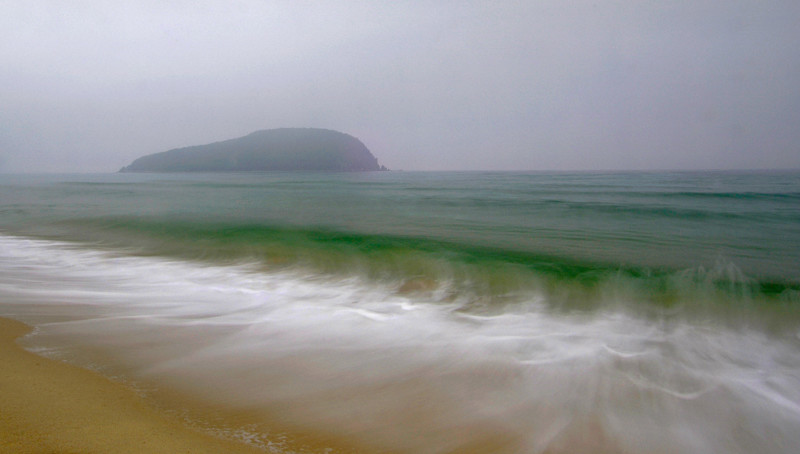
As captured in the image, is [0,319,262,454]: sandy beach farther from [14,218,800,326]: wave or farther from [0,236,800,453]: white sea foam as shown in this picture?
[14,218,800,326]: wave

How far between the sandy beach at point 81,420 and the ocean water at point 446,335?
152 millimetres

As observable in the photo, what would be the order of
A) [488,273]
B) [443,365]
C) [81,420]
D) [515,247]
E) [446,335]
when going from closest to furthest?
[81,420] < [443,365] < [446,335] < [488,273] < [515,247]

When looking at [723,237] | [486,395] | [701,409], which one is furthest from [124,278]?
[723,237]

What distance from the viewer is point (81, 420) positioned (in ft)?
6.86

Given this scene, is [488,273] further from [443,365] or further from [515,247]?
[443,365]

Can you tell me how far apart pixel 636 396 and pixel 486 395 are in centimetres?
102

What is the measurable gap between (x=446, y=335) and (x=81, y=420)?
2670 mm

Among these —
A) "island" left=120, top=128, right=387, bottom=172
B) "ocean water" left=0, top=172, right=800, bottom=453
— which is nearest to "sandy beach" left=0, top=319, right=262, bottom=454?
"ocean water" left=0, top=172, right=800, bottom=453

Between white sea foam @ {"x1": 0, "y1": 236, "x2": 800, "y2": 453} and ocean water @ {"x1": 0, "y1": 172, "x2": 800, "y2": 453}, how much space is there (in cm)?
2

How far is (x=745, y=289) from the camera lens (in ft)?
19.0

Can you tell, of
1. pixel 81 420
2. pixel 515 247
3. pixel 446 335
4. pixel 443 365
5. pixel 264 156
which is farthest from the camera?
pixel 264 156

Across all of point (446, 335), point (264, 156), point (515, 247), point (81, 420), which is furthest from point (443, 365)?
point (264, 156)

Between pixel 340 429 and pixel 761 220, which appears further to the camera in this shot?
pixel 761 220

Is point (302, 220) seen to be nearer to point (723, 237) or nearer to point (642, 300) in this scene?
point (642, 300)
